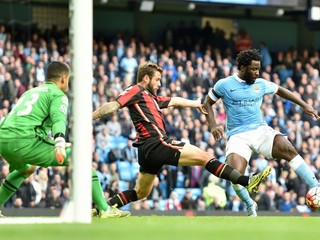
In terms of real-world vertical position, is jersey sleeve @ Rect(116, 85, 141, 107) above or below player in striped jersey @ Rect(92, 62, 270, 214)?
above

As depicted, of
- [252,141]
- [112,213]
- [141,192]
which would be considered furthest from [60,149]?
[252,141]

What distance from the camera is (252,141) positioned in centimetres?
1395

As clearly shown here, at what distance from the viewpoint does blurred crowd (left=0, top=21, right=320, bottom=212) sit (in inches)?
795

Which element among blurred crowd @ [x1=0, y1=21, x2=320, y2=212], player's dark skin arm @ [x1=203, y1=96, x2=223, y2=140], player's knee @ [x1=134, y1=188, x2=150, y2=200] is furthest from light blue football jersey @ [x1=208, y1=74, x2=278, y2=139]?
blurred crowd @ [x1=0, y1=21, x2=320, y2=212]

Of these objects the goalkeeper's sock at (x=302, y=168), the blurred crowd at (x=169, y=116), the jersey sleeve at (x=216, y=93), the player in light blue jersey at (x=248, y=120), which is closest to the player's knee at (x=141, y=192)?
the player in light blue jersey at (x=248, y=120)

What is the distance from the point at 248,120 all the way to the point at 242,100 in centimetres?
25

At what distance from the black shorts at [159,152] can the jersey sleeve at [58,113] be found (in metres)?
1.79

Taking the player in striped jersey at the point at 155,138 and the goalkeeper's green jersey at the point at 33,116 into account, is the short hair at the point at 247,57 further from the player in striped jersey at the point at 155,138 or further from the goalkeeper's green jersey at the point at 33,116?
the goalkeeper's green jersey at the point at 33,116

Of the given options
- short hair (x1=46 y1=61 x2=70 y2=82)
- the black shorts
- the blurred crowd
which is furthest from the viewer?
the blurred crowd

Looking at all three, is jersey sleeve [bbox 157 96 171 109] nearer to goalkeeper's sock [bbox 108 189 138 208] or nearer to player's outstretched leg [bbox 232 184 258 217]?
goalkeeper's sock [bbox 108 189 138 208]

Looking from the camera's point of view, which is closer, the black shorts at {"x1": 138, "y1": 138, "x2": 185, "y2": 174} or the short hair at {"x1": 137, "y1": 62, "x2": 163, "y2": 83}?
the black shorts at {"x1": 138, "y1": 138, "x2": 185, "y2": 174}

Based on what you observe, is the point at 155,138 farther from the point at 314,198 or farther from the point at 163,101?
the point at 314,198

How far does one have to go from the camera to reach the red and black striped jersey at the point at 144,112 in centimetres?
1294

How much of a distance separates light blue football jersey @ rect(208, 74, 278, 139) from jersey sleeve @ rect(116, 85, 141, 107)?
1.55 metres
